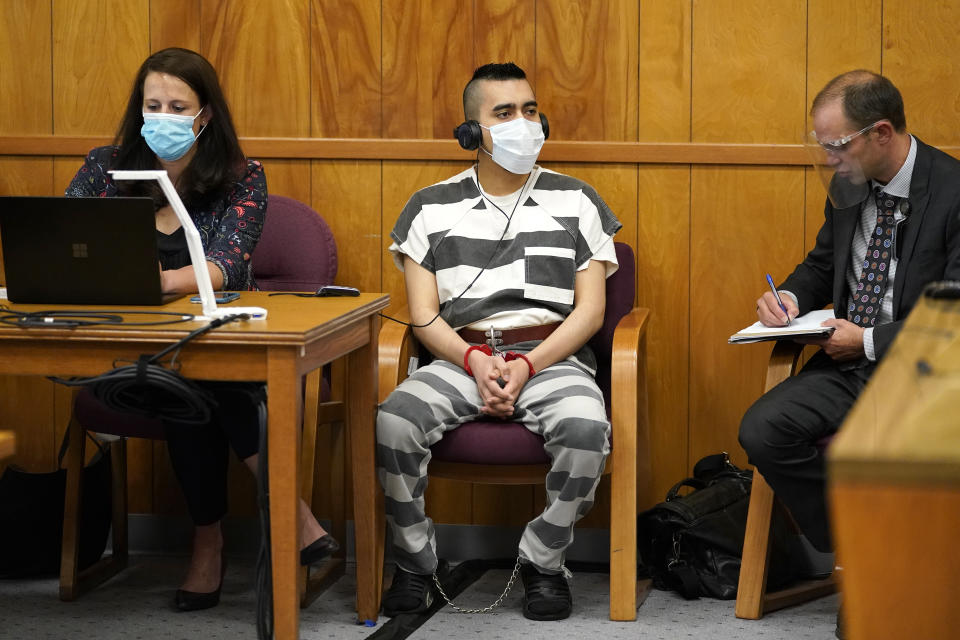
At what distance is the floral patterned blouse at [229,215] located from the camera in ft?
7.82

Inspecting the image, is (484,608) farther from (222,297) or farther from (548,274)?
(222,297)

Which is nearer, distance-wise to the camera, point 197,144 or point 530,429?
point 530,429

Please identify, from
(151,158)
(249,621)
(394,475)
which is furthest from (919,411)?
(151,158)

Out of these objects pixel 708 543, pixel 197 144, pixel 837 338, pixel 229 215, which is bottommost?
pixel 708 543

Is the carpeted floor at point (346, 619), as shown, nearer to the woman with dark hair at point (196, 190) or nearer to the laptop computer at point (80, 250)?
the woman with dark hair at point (196, 190)

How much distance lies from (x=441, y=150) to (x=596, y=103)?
16.7 inches

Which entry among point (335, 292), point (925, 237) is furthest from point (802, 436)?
point (335, 292)

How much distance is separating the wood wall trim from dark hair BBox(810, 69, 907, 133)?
1.61 feet

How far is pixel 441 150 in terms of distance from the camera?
9.36ft

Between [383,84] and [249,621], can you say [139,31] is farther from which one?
[249,621]

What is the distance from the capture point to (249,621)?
237 centimetres

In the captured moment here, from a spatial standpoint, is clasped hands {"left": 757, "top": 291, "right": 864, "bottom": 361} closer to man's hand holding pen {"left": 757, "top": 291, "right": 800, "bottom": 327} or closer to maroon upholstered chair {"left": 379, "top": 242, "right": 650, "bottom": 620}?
man's hand holding pen {"left": 757, "top": 291, "right": 800, "bottom": 327}

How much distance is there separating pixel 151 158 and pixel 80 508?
0.85m

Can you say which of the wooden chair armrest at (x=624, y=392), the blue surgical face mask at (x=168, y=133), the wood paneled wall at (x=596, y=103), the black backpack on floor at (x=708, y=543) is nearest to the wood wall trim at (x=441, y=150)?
the wood paneled wall at (x=596, y=103)
